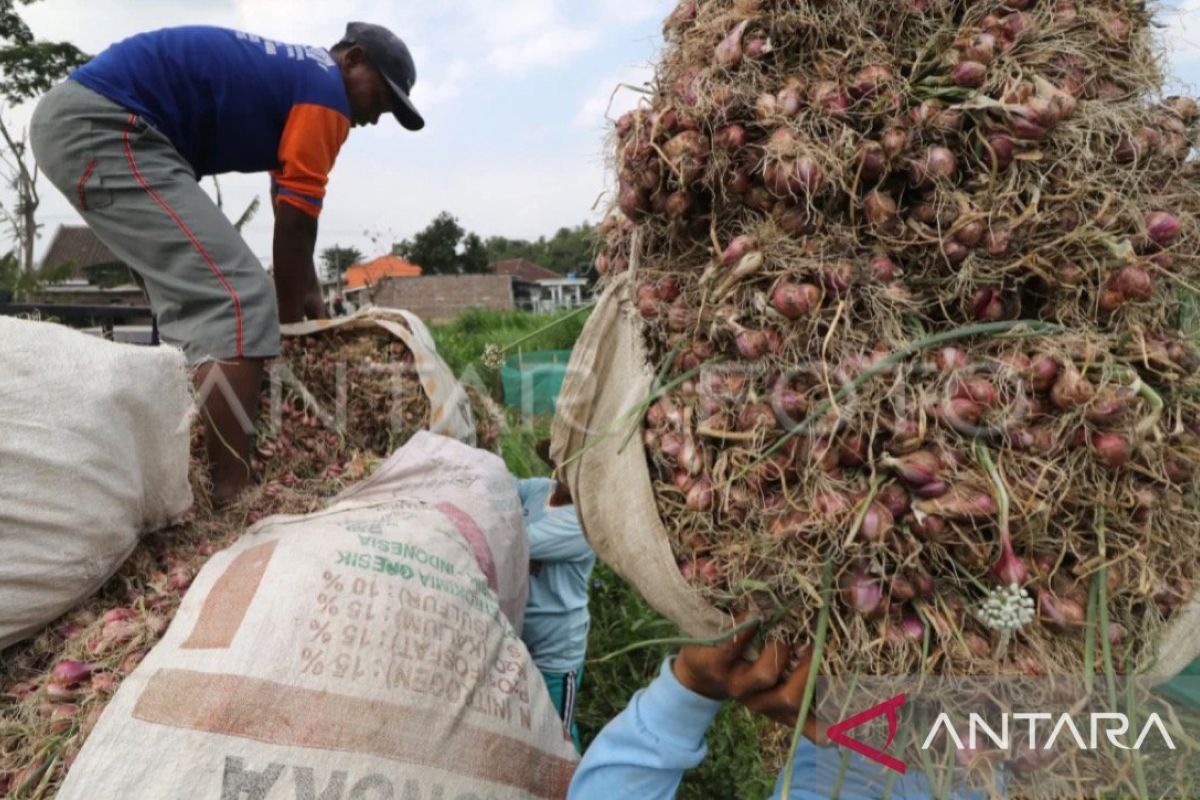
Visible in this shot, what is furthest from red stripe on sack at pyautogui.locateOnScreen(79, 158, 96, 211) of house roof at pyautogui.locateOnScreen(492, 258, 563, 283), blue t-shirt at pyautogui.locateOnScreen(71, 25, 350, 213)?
house roof at pyautogui.locateOnScreen(492, 258, 563, 283)

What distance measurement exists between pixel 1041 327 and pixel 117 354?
1333mm

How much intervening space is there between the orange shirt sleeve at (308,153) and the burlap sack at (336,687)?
982 mm

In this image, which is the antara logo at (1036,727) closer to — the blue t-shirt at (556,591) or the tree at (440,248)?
the blue t-shirt at (556,591)

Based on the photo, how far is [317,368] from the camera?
7.32 ft

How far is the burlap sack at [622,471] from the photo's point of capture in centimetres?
88

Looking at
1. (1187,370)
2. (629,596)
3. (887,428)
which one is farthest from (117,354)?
(629,596)

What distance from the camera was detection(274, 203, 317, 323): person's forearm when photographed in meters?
2.06

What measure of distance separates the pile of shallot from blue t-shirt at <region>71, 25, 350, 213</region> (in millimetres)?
1399

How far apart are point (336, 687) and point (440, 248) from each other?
1818 inches

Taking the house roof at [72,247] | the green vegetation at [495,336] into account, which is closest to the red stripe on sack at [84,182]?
the green vegetation at [495,336]

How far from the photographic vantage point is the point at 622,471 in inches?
37.1

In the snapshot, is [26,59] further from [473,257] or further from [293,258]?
[473,257]

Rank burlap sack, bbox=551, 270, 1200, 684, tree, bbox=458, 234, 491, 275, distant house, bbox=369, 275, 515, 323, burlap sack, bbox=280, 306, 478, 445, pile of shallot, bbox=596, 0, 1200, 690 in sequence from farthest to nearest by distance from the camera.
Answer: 1. tree, bbox=458, 234, 491, 275
2. distant house, bbox=369, 275, 515, 323
3. burlap sack, bbox=280, 306, 478, 445
4. burlap sack, bbox=551, 270, 1200, 684
5. pile of shallot, bbox=596, 0, 1200, 690

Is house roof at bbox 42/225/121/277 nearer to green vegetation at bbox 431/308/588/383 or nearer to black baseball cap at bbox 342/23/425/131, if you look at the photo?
green vegetation at bbox 431/308/588/383
